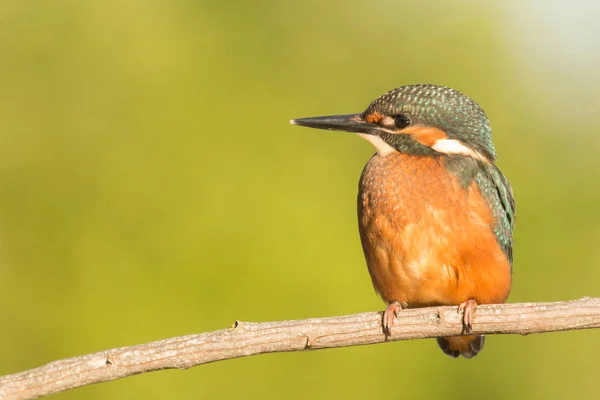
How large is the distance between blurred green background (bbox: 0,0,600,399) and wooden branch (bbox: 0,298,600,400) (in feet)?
9.00

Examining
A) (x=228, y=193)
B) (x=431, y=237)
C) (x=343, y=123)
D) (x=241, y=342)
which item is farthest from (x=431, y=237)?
(x=228, y=193)

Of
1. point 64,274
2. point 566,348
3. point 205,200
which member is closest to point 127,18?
point 205,200

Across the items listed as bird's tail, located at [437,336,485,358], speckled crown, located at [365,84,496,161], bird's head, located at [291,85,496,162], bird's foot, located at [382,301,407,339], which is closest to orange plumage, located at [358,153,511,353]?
bird's head, located at [291,85,496,162]

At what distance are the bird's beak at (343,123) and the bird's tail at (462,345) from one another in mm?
1380

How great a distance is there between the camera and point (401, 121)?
15.1 ft

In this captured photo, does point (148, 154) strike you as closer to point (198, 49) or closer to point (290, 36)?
point (198, 49)

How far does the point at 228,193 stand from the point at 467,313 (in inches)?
133

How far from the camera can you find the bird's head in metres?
4.57

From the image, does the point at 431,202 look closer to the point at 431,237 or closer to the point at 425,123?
the point at 431,237

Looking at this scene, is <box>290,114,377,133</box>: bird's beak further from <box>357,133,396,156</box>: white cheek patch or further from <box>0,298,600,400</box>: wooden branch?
<box>0,298,600,400</box>: wooden branch

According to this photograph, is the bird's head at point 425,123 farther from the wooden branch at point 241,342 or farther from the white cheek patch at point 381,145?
the wooden branch at point 241,342

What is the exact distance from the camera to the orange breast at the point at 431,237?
172 inches

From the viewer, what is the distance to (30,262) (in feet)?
22.4

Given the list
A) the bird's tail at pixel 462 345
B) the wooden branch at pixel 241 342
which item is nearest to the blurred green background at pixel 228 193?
the bird's tail at pixel 462 345
